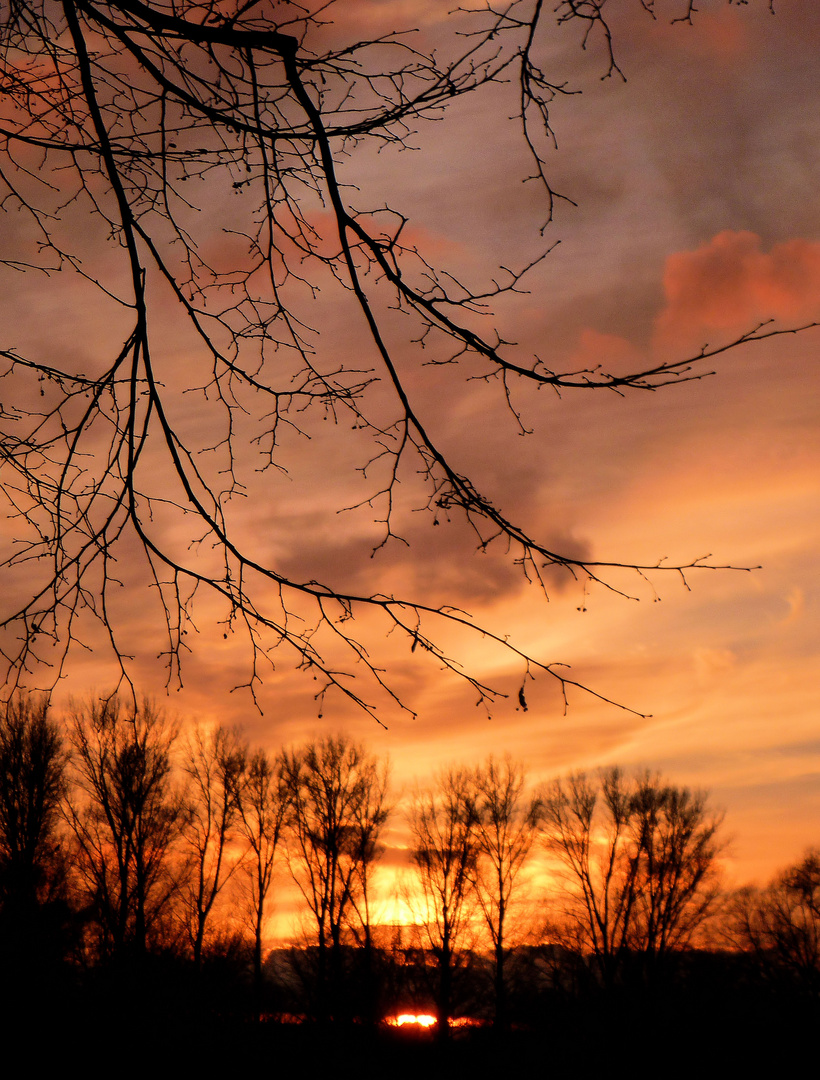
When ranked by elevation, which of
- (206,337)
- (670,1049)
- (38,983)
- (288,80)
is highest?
(288,80)

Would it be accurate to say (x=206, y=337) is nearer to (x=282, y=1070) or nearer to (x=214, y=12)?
(x=214, y=12)

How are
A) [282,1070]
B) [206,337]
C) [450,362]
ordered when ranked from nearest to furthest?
[450,362], [206,337], [282,1070]

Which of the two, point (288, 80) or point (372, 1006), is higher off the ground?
point (288, 80)

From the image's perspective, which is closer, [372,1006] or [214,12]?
[214,12]

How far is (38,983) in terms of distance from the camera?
1814 cm

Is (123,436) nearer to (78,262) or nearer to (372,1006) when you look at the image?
(78,262)

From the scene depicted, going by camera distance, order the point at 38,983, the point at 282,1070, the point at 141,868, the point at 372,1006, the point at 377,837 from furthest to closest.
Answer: the point at 377,837, the point at 372,1006, the point at 141,868, the point at 282,1070, the point at 38,983

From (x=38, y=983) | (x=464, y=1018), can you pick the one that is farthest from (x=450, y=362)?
(x=464, y=1018)

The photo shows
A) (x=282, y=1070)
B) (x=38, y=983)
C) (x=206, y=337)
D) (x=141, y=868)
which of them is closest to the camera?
(x=206, y=337)

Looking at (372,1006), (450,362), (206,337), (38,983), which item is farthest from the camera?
(372,1006)

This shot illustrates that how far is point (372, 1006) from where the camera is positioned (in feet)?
100

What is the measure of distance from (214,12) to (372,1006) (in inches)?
1288

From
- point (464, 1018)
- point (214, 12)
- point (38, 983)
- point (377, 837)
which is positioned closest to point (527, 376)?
point (214, 12)

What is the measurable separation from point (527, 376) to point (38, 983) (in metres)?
19.5
